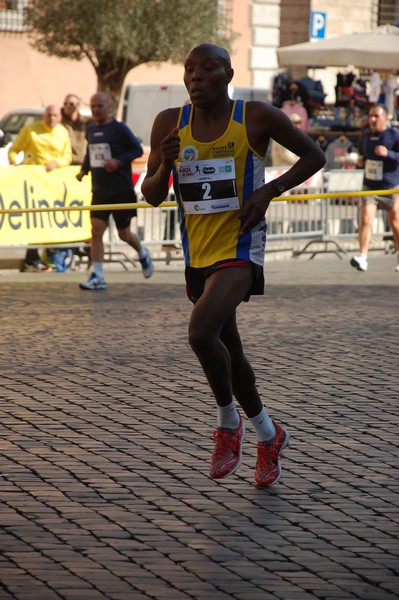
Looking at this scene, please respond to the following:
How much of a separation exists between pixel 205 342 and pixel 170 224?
1181cm

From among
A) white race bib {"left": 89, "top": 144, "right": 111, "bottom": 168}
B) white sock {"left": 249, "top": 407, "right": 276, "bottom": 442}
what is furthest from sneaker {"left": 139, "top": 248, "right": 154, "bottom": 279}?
white sock {"left": 249, "top": 407, "right": 276, "bottom": 442}

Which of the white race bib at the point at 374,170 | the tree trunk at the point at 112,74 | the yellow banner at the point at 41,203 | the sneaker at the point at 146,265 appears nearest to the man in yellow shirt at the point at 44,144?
the yellow banner at the point at 41,203

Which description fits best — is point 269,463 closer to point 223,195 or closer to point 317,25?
point 223,195

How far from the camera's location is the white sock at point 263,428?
618 centimetres

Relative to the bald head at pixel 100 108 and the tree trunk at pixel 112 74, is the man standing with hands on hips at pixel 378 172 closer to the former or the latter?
the bald head at pixel 100 108

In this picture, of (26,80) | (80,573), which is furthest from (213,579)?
(26,80)

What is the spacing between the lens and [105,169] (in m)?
14.0

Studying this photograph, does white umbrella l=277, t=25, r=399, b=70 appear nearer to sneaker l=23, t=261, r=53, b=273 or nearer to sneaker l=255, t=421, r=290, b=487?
sneaker l=23, t=261, r=53, b=273

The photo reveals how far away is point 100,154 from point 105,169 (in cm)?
17

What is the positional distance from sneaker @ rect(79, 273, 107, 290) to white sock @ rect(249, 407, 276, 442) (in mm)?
8049

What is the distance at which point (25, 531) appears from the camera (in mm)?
5223

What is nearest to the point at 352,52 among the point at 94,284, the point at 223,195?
the point at 94,284

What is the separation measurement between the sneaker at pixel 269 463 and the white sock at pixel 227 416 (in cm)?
15

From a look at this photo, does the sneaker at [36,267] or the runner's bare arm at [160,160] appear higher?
the runner's bare arm at [160,160]
